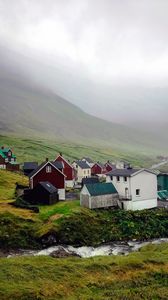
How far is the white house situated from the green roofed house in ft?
5.48

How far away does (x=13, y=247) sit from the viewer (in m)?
52.2

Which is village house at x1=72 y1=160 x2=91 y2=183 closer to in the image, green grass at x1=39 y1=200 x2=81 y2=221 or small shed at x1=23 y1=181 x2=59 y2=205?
green grass at x1=39 y1=200 x2=81 y2=221

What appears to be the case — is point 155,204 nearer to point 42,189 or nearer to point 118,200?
point 118,200

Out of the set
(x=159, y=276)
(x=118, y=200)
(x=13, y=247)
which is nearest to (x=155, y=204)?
(x=118, y=200)

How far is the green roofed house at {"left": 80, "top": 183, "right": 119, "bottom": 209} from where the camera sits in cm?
6788

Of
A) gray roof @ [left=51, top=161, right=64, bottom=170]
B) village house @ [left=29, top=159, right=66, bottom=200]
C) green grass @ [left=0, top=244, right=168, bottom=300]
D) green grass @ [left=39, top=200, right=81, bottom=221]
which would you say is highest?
gray roof @ [left=51, top=161, right=64, bottom=170]

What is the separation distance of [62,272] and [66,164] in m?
68.4

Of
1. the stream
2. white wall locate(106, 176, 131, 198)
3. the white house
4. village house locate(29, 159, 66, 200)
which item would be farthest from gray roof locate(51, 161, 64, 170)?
the stream

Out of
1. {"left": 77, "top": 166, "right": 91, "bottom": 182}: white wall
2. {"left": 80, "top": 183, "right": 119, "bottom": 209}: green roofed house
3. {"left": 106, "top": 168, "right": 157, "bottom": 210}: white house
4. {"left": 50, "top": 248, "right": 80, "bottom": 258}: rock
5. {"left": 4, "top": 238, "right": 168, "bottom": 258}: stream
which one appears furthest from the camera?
{"left": 77, "top": 166, "right": 91, "bottom": 182}: white wall

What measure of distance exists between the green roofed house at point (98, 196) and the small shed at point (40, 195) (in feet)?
21.1

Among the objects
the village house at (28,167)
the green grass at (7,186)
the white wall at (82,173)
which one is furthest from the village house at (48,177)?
the white wall at (82,173)

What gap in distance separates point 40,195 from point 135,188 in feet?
60.8

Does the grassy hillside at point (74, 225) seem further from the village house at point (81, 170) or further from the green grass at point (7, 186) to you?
the village house at point (81, 170)

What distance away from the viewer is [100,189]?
70062mm
